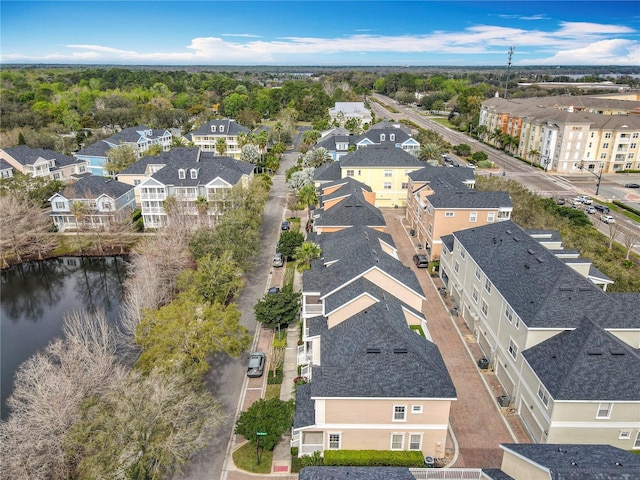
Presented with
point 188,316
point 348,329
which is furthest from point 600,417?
point 188,316

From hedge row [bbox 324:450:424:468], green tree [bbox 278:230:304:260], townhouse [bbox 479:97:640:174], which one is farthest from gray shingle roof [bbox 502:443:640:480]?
townhouse [bbox 479:97:640:174]

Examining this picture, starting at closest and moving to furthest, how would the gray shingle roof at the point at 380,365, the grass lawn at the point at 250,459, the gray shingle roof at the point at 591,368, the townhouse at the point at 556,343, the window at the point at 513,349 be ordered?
the gray shingle roof at the point at 591,368
the townhouse at the point at 556,343
the gray shingle roof at the point at 380,365
the grass lawn at the point at 250,459
the window at the point at 513,349

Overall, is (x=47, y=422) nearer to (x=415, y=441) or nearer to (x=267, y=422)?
(x=267, y=422)

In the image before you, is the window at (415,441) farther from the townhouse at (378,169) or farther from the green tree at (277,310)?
the townhouse at (378,169)

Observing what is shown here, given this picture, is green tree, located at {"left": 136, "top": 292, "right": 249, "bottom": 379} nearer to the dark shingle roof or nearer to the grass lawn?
the grass lawn

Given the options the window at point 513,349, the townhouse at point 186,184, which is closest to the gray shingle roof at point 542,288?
the window at point 513,349

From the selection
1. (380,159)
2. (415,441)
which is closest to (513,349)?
(415,441)

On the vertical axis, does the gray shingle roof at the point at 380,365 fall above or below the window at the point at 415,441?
above
